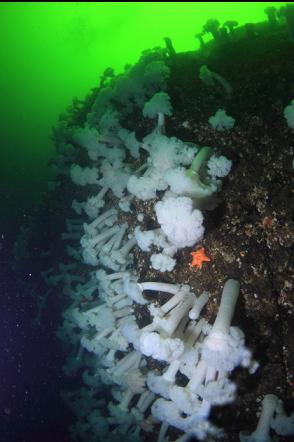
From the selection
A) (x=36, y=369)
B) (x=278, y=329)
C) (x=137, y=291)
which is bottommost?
(x=36, y=369)

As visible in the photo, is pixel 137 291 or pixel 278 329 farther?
pixel 137 291

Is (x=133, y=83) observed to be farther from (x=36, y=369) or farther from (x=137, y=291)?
(x=36, y=369)

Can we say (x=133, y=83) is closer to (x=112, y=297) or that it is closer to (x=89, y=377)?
(x=112, y=297)

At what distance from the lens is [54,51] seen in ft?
100

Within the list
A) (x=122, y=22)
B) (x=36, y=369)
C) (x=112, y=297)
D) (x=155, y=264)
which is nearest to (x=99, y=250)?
(x=112, y=297)

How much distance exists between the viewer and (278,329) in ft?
11.7

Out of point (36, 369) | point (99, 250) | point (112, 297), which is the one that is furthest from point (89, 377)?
point (36, 369)

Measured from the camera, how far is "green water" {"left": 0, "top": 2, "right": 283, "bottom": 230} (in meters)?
17.4

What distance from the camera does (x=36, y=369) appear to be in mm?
9164

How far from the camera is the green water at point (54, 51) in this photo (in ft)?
57.2

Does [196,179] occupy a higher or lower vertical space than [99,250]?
higher

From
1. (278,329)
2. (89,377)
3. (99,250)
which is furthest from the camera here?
(89,377)

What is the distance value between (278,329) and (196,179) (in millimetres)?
1895

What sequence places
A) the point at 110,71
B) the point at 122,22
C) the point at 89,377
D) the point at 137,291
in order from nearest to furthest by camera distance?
1. the point at 137,291
2. the point at 110,71
3. the point at 89,377
4. the point at 122,22
